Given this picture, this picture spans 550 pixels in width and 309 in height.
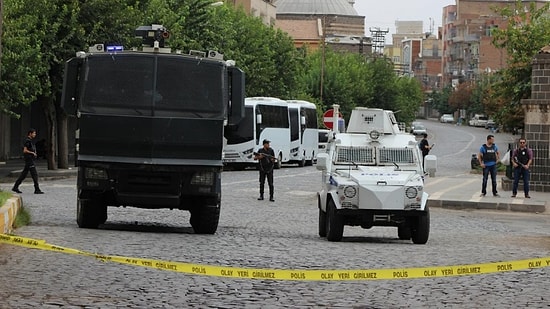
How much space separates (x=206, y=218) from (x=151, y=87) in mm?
2222

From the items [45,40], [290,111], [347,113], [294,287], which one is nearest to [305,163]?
[290,111]

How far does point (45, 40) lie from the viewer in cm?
4234

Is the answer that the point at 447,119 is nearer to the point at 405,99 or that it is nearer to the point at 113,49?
the point at 405,99

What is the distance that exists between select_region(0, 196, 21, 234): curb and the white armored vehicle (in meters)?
4.88

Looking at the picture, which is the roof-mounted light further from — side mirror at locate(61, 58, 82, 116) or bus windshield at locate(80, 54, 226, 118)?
side mirror at locate(61, 58, 82, 116)

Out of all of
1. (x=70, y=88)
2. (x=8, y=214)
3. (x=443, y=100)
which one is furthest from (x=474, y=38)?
(x=8, y=214)

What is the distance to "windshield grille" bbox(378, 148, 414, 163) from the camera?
20000 mm

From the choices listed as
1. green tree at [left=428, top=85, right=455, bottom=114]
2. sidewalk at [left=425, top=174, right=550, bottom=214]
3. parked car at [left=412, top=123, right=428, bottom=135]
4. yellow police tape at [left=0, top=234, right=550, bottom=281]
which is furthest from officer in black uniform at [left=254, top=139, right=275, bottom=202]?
green tree at [left=428, top=85, right=455, bottom=114]

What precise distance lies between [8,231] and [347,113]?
3236 inches

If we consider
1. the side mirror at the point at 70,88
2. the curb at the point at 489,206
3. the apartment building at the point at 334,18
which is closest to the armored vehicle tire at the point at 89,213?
the side mirror at the point at 70,88

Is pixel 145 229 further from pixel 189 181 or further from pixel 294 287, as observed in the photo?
pixel 294 287

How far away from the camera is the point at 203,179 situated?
18016 mm

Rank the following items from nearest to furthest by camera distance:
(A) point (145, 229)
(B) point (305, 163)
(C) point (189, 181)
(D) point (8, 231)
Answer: (D) point (8, 231) → (C) point (189, 181) → (A) point (145, 229) → (B) point (305, 163)

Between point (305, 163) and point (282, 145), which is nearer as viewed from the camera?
point (282, 145)
